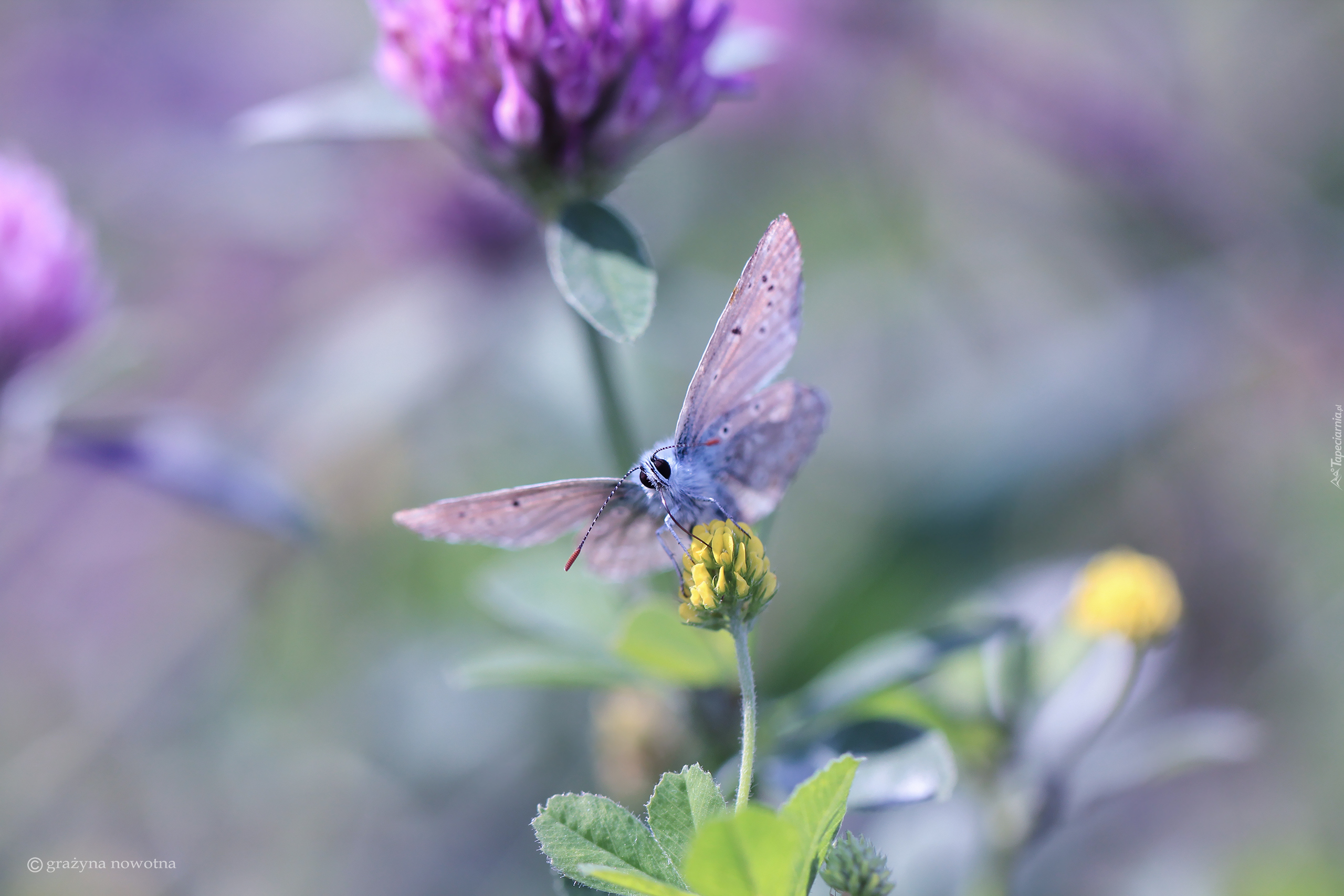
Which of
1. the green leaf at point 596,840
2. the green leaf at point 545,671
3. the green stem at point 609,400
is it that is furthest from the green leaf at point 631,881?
the green stem at point 609,400

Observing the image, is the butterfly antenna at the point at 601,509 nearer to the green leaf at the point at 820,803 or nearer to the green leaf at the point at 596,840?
the green leaf at the point at 596,840

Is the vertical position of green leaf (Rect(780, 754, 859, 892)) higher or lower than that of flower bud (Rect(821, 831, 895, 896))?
higher

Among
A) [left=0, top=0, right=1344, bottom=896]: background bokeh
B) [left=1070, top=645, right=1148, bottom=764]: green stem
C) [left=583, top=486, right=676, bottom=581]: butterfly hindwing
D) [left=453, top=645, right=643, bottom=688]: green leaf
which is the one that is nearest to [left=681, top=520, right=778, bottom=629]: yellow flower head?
[left=583, top=486, right=676, bottom=581]: butterfly hindwing

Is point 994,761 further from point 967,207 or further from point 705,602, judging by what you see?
point 967,207

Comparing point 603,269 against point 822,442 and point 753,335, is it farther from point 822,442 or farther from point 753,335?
point 822,442

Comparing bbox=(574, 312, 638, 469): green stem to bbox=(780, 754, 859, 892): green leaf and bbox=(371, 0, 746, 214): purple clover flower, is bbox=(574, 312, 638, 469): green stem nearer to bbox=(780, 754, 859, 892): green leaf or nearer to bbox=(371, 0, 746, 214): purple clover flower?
bbox=(371, 0, 746, 214): purple clover flower

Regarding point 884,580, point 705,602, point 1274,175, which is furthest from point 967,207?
point 705,602

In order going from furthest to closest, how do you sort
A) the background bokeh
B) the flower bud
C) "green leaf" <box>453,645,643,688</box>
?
the background bokeh < "green leaf" <box>453,645,643,688</box> < the flower bud

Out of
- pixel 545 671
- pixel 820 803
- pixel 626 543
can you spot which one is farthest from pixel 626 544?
pixel 820 803
